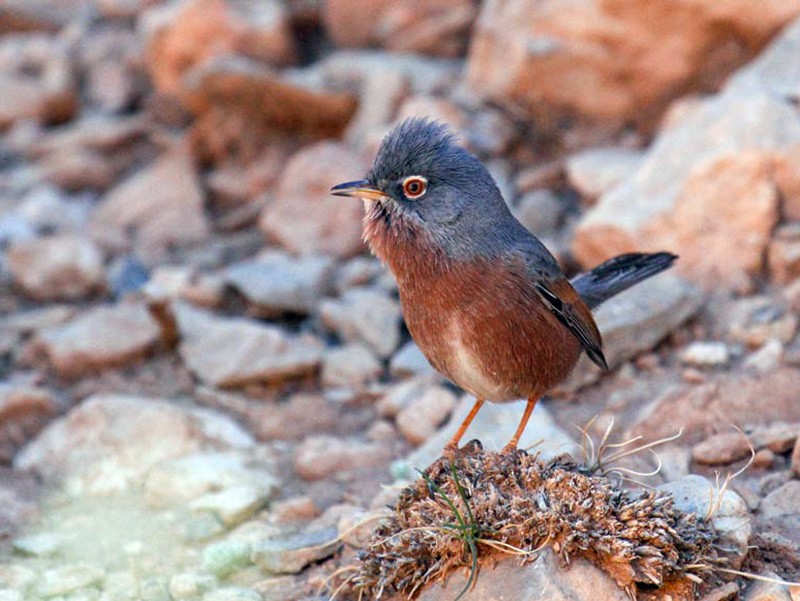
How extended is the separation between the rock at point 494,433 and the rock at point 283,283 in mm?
2031

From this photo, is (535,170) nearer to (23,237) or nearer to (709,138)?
(709,138)

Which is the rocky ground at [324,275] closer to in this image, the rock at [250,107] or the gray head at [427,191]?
the rock at [250,107]

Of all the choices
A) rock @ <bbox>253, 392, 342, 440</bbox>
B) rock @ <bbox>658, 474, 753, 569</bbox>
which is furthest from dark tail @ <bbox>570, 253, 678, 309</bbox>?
rock @ <bbox>253, 392, 342, 440</bbox>

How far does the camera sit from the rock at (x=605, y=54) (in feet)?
30.0

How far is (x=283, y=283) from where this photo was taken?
8523 millimetres

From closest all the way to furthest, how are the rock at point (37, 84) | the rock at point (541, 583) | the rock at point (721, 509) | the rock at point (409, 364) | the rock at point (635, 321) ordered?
the rock at point (541, 583) → the rock at point (721, 509) → the rock at point (635, 321) → the rock at point (409, 364) → the rock at point (37, 84)

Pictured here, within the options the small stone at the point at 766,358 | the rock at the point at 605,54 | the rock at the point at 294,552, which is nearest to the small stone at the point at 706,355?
the small stone at the point at 766,358

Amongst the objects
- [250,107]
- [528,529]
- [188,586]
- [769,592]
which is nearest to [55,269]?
[250,107]

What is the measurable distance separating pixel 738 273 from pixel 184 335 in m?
4.12

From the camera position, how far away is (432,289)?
5355 mm

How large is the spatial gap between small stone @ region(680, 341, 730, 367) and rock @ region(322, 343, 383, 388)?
220 centimetres

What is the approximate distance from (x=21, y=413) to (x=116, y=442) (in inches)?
35.4

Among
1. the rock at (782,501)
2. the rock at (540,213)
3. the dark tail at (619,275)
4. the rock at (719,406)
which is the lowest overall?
the rock at (782,501)

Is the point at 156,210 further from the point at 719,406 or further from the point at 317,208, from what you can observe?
the point at 719,406
